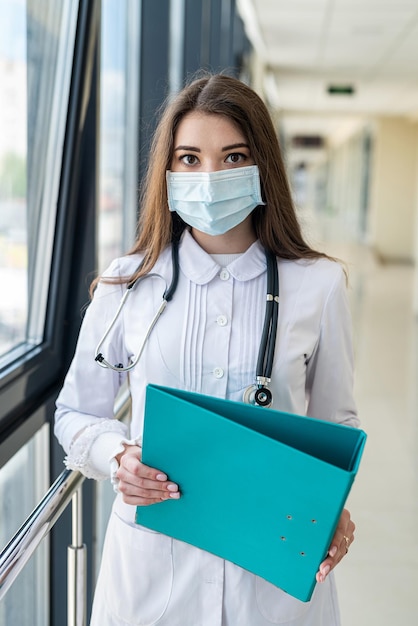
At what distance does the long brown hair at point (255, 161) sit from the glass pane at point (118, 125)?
1.37 m

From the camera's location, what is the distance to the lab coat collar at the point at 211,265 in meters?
1.40

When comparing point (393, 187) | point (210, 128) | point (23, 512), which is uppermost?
point (393, 187)

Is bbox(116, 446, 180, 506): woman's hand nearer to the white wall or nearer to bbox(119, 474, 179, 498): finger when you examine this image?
bbox(119, 474, 179, 498): finger

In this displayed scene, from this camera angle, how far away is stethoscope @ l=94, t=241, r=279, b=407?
50.3 inches

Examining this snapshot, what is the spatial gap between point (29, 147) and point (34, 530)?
3.85 ft

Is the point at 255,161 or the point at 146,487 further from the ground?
the point at 255,161

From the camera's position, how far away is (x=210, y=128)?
1.37 m

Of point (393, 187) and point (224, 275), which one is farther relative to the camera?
point (393, 187)

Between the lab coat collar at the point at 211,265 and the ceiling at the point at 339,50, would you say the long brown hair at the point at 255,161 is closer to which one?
the lab coat collar at the point at 211,265

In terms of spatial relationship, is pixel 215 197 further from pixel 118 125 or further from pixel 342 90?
pixel 342 90

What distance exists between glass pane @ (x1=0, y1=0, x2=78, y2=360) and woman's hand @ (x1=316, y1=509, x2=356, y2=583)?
1156 millimetres

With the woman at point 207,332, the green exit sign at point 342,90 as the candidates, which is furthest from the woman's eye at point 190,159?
the green exit sign at point 342,90

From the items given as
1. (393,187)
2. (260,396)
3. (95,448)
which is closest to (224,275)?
(260,396)

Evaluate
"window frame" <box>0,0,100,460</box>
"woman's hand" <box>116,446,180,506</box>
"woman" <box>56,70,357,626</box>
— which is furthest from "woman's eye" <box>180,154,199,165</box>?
"window frame" <box>0,0,100,460</box>
